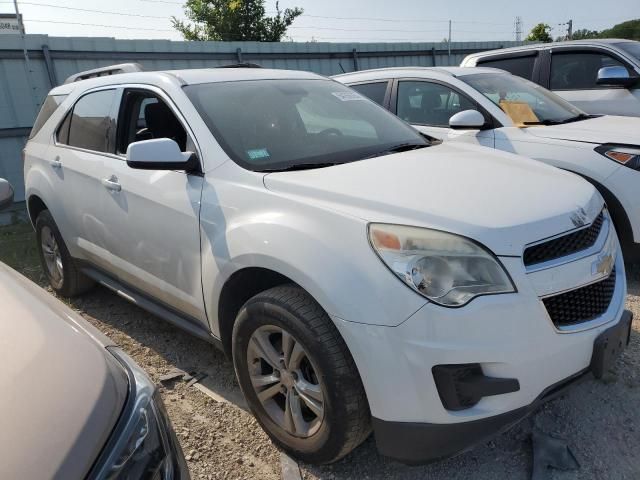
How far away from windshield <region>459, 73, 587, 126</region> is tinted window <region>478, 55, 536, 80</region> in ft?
4.66

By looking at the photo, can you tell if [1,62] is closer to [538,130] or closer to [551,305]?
[538,130]

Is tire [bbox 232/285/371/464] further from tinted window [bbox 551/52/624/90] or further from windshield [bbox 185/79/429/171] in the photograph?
tinted window [bbox 551/52/624/90]

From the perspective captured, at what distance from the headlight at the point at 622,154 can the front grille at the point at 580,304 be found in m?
1.88

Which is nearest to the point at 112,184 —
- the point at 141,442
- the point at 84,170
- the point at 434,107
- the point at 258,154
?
the point at 84,170

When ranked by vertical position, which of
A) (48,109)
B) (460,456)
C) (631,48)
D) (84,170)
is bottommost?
(460,456)

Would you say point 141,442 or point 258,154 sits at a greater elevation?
point 258,154

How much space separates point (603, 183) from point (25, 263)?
5266 millimetres

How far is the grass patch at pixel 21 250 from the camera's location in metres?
5.17

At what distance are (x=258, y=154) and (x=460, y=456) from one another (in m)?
1.65

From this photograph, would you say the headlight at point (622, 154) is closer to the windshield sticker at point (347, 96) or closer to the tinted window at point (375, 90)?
the windshield sticker at point (347, 96)

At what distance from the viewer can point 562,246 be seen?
206 cm

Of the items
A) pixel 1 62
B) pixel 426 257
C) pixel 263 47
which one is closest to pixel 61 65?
pixel 1 62

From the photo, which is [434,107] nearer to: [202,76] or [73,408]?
[202,76]

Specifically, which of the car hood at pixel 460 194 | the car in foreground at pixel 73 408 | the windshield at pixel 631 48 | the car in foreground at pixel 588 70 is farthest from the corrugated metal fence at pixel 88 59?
the car in foreground at pixel 73 408
